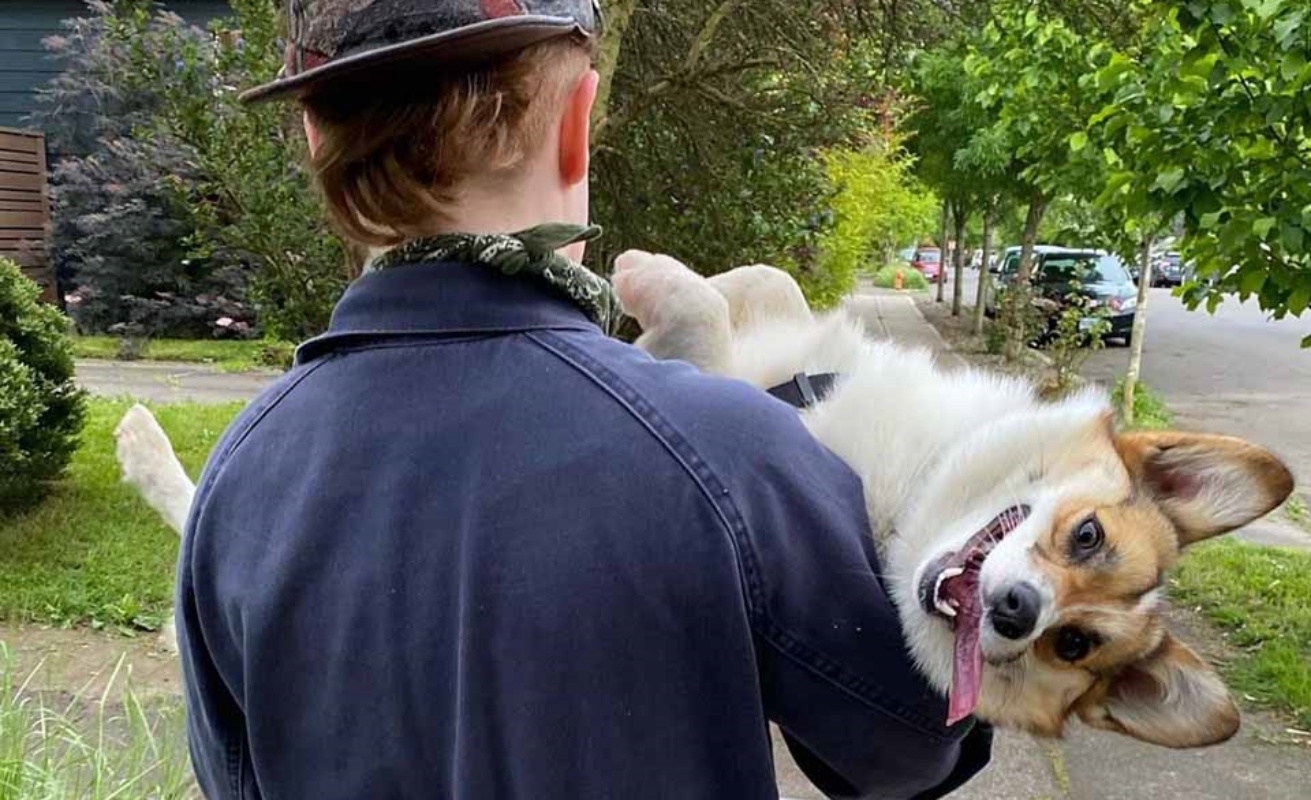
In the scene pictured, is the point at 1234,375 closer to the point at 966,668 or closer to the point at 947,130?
the point at 947,130

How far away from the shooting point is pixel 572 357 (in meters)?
1.19

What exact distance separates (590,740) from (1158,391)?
20741 mm

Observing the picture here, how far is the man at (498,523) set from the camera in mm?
1101

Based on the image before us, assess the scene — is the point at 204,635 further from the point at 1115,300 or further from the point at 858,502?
the point at 1115,300

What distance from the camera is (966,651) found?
154 centimetres

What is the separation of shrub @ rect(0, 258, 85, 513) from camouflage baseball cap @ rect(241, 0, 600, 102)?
23.3ft

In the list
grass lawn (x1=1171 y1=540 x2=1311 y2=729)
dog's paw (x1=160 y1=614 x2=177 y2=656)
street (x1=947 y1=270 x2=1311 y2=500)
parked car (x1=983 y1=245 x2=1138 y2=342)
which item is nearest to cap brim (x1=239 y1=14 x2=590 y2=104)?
dog's paw (x1=160 y1=614 x2=177 y2=656)

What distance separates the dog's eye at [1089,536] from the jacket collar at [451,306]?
1104 millimetres

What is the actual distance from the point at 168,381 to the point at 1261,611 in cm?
1233

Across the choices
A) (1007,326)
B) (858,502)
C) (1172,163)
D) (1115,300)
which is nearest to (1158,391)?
(1007,326)

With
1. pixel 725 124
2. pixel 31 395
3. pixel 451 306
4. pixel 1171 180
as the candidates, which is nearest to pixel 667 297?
pixel 451 306

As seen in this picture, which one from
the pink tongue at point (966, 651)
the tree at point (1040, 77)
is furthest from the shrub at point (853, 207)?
the pink tongue at point (966, 651)

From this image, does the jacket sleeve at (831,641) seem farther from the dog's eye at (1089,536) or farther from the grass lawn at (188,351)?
the grass lawn at (188,351)

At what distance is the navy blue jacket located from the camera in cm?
110
